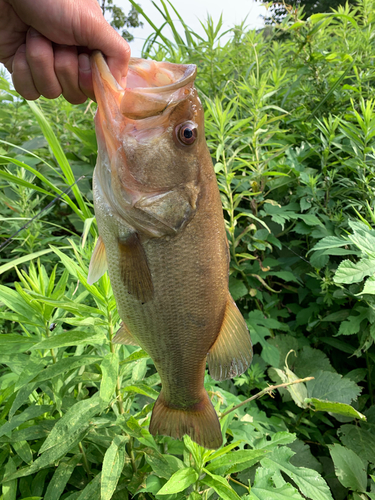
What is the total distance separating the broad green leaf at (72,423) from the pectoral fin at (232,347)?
0.44 meters

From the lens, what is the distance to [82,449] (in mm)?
1307

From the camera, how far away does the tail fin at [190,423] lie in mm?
1150

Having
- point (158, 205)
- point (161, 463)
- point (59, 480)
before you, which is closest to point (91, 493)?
point (59, 480)

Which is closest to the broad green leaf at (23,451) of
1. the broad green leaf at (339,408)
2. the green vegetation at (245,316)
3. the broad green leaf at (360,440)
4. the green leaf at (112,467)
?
the green vegetation at (245,316)

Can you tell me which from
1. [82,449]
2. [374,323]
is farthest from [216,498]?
[374,323]

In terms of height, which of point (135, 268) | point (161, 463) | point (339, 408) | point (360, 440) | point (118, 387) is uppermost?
point (135, 268)

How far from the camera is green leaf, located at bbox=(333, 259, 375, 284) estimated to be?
5.14 ft

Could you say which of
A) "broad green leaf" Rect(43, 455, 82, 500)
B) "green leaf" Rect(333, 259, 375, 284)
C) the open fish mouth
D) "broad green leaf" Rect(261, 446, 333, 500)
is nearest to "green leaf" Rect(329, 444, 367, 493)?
"broad green leaf" Rect(261, 446, 333, 500)

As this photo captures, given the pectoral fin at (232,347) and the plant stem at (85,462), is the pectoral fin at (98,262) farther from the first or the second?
the plant stem at (85,462)

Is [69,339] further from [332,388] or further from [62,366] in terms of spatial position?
[332,388]

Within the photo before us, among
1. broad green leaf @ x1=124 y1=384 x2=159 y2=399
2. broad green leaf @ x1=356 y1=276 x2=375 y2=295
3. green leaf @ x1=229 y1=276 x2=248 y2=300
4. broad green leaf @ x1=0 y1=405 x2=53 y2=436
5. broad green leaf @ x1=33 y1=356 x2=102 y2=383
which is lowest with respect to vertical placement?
broad green leaf @ x1=0 y1=405 x2=53 y2=436

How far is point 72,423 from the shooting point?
1088 mm

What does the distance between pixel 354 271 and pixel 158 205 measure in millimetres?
1083

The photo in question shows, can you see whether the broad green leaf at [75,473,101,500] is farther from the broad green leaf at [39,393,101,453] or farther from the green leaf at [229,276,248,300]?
the green leaf at [229,276,248,300]
